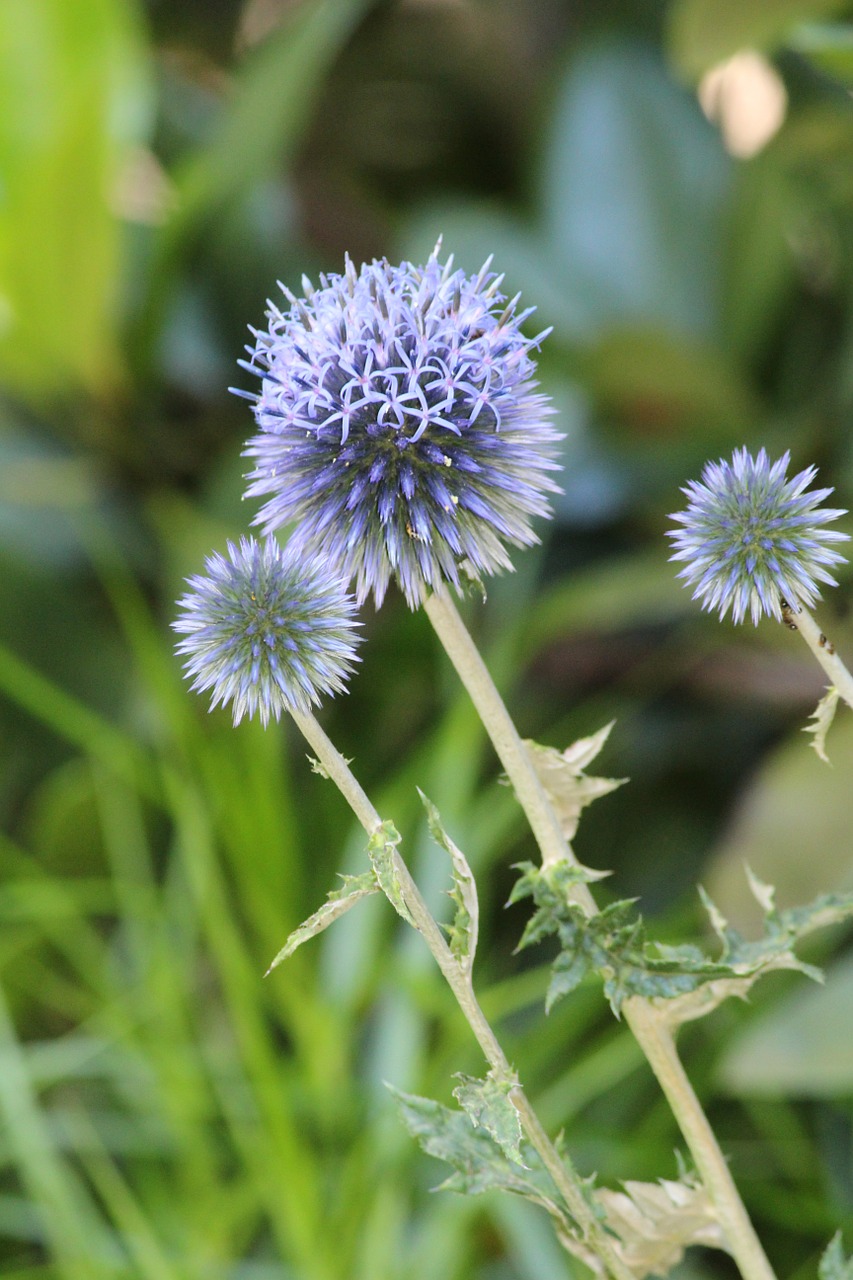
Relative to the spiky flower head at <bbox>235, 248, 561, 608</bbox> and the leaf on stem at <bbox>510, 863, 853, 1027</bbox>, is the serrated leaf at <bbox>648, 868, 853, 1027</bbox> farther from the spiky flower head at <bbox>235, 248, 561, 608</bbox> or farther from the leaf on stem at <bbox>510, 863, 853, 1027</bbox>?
the spiky flower head at <bbox>235, 248, 561, 608</bbox>

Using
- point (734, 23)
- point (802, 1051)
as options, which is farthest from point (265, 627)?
point (734, 23)

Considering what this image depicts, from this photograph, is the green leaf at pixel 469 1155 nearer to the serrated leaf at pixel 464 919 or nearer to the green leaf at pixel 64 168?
the serrated leaf at pixel 464 919

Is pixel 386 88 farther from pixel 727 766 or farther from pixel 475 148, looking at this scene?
pixel 727 766

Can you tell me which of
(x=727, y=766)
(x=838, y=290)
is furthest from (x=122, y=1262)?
(x=838, y=290)

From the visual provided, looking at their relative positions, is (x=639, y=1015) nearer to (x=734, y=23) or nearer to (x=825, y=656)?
(x=825, y=656)

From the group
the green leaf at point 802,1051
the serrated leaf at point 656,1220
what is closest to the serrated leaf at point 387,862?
the serrated leaf at point 656,1220
